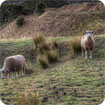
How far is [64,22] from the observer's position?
22531 millimetres

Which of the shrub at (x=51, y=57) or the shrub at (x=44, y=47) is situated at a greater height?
the shrub at (x=44, y=47)

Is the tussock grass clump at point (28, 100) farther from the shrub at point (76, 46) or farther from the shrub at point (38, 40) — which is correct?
the shrub at point (38, 40)

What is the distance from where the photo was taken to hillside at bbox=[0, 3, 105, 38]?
2075 cm

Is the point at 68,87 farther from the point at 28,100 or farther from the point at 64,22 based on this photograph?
the point at 64,22

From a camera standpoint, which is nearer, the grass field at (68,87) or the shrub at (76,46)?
the grass field at (68,87)

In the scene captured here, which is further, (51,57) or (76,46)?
(76,46)

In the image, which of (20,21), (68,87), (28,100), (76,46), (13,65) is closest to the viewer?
(28,100)

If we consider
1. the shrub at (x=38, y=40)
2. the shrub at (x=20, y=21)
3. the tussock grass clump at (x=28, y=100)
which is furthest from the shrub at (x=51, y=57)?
the shrub at (x=20, y=21)

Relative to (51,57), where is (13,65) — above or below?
below

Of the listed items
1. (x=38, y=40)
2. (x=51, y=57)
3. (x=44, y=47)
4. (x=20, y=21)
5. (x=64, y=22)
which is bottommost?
(x=51, y=57)

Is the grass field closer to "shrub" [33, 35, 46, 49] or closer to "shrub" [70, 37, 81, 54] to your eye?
"shrub" [70, 37, 81, 54]

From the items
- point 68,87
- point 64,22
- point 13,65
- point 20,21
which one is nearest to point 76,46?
point 13,65

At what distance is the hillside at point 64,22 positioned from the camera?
2075 cm

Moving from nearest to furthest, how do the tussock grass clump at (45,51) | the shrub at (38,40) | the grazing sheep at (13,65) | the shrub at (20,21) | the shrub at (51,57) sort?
the grazing sheep at (13,65)
the tussock grass clump at (45,51)
the shrub at (51,57)
the shrub at (38,40)
the shrub at (20,21)
